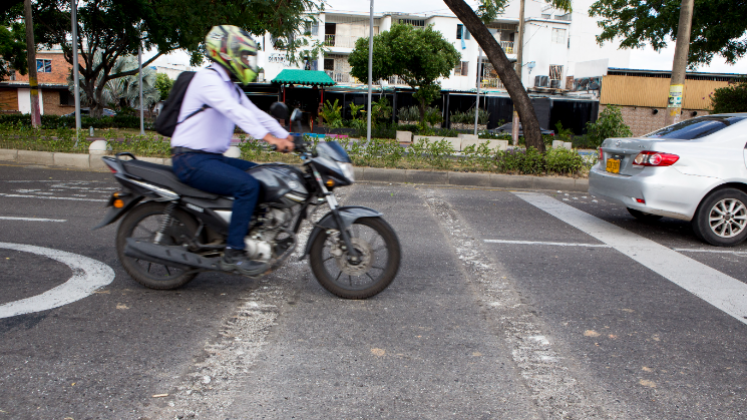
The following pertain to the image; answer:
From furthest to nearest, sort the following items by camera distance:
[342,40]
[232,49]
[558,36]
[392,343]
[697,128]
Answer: [558,36]
[342,40]
[697,128]
[232,49]
[392,343]

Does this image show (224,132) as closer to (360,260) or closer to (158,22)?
(360,260)

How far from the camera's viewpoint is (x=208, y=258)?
377 cm

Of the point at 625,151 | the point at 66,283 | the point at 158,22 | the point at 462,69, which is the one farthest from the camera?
the point at 462,69

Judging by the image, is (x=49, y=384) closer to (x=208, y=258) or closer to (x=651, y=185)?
(x=208, y=258)

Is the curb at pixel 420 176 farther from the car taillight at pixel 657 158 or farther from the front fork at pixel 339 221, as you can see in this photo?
the front fork at pixel 339 221

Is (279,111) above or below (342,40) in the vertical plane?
below

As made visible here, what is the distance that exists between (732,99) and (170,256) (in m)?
23.5

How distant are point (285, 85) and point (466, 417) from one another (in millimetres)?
32733

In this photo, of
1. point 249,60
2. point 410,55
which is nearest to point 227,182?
point 249,60

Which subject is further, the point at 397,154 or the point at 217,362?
the point at 397,154

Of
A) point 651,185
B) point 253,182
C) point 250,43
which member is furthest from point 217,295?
point 651,185

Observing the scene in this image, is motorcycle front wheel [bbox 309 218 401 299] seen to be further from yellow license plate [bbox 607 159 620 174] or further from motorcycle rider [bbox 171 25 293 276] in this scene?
yellow license plate [bbox 607 159 620 174]

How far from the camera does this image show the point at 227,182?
3.52 metres

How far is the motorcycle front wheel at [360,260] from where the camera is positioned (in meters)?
3.80
